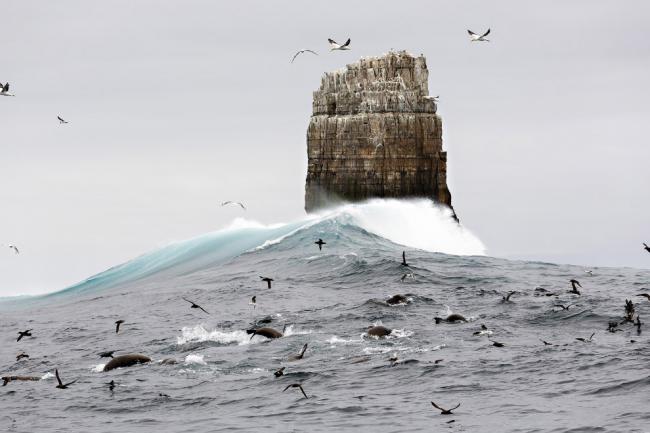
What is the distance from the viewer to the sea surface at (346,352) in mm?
28391

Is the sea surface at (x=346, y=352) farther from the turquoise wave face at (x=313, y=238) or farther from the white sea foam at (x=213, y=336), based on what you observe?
the turquoise wave face at (x=313, y=238)

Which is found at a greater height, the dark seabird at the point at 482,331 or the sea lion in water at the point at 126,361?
the dark seabird at the point at 482,331

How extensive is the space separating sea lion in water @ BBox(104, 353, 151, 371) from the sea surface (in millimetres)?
611

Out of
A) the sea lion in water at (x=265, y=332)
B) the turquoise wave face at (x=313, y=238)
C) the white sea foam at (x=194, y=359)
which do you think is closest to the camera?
the white sea foam at (x=194, y=359)

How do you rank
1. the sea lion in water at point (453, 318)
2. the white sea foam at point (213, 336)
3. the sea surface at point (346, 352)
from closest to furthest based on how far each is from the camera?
1. the sea surface at point (346, 352)
2. the white sea foam at point (213, 336)
3. the sea lion in water at point (453, 318)

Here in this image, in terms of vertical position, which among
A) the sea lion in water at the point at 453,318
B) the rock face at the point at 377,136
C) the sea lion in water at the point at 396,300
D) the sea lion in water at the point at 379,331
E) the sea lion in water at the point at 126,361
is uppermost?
the rock face at the point at 377,136

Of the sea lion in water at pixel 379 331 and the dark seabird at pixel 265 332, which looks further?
the dark seabird at pixel 265 332

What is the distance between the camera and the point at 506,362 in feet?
110

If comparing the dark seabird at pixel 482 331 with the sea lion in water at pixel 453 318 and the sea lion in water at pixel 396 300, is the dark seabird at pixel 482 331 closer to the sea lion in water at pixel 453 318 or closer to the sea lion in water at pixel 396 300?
the sea lion in water at pixel 453 318

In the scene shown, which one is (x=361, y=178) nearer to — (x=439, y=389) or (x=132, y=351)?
(x=132, y=351)

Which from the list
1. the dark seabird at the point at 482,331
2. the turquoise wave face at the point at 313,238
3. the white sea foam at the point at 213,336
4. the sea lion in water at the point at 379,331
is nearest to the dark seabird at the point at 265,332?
the white sea foam at the point at 213,336

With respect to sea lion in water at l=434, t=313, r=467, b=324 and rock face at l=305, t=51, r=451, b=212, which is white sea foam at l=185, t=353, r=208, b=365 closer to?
sea lion in water at l=434, t=313, r=467, b=324

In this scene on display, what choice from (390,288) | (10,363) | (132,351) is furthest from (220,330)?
(390,288)

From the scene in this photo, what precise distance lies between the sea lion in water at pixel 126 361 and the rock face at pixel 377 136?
55.2 m
